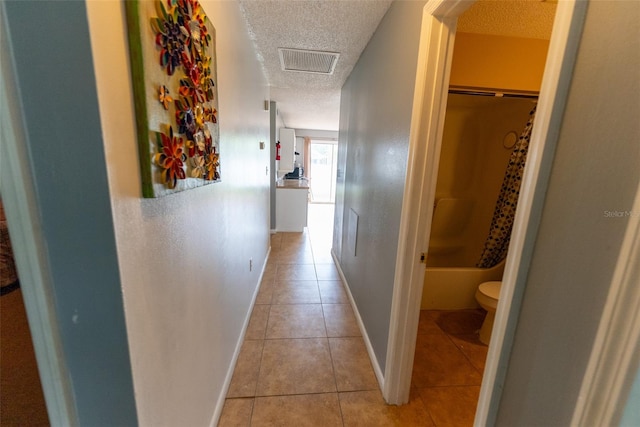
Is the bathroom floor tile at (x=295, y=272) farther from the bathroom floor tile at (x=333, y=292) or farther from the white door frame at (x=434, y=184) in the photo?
the white door frame at (x=434, y=184)

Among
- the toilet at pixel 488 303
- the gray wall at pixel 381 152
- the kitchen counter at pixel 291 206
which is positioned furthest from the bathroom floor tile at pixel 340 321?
the kitchen counter at pixel 291 206

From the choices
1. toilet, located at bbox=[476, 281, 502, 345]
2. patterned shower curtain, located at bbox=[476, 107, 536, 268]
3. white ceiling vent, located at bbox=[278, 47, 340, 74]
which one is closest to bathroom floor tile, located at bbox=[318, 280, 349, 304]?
toilet, located at bbox=[476, 281, 502, 345]

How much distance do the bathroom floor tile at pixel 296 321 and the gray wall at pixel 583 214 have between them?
5.34ft

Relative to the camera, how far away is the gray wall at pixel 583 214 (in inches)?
18.0

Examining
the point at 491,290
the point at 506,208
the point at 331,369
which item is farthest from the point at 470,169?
the point at 331,369

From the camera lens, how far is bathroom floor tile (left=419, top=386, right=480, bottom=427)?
1413 mm

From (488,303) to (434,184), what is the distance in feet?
4.36

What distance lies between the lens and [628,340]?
17.6 inches

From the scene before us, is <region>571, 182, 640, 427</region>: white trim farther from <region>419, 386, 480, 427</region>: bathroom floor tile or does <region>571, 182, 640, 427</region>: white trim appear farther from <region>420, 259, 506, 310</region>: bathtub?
<region>420, 259, 506, 310</region>: bathtub

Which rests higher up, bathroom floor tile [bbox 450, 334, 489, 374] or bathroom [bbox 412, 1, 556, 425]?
bathroom [bbox 412, 1, 556, 425]

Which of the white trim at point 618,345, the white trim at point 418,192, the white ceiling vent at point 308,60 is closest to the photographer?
the white trim at point 618,345

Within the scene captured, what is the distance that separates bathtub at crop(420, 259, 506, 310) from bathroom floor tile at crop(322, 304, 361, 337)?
2.43 feet

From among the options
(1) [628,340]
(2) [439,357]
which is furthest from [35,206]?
(2) [439,357]

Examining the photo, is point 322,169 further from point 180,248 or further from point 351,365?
point 180,248
